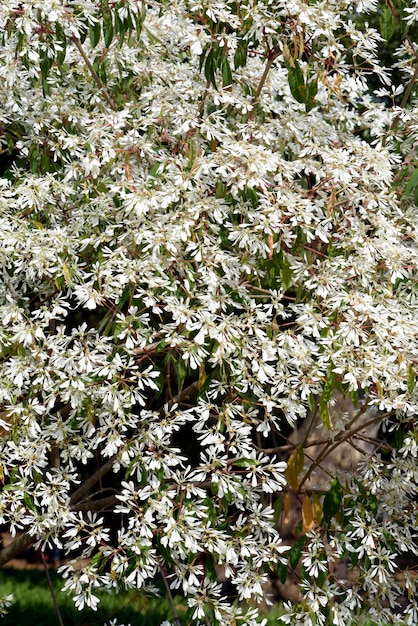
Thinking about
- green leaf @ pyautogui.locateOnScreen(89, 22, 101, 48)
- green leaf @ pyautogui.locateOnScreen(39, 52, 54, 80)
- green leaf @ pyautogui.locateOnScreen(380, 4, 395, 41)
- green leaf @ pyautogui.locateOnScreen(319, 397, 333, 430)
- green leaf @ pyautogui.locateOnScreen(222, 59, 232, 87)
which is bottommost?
green leaf @ pyautogui.locateOnScreen(319, 397, 333, 430)

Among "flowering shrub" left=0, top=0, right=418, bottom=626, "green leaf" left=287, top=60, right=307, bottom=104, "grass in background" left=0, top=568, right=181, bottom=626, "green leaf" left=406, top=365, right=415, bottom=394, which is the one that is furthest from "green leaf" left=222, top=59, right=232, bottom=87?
"grass in background" left=0, top=568, right=181, bottom=626

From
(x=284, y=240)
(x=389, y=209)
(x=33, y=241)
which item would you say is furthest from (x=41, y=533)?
(x=389, y=209)

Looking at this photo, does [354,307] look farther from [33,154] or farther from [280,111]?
[33,154]

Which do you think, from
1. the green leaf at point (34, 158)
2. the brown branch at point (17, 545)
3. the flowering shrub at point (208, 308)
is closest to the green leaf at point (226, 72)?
the flowering shrub at point (208, 308)

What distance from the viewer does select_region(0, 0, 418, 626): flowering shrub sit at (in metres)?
3.11

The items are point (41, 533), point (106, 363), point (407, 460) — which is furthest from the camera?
point (407, 460)

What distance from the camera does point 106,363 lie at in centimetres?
308

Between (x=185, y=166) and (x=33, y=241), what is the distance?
2.04ft

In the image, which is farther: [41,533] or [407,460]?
[407,460]

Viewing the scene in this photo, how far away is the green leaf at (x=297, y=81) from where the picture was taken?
10.5 feet

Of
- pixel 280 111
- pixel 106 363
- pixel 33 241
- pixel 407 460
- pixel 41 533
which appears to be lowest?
pixel 41 533

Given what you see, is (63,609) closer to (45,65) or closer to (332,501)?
(332,501)

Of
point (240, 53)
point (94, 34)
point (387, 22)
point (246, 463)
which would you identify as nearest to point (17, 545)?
point (246, 463)

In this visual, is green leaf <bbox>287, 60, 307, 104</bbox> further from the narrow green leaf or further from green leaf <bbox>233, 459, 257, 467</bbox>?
green leaf <bbox>233, 459, 257, 467</bbox>
